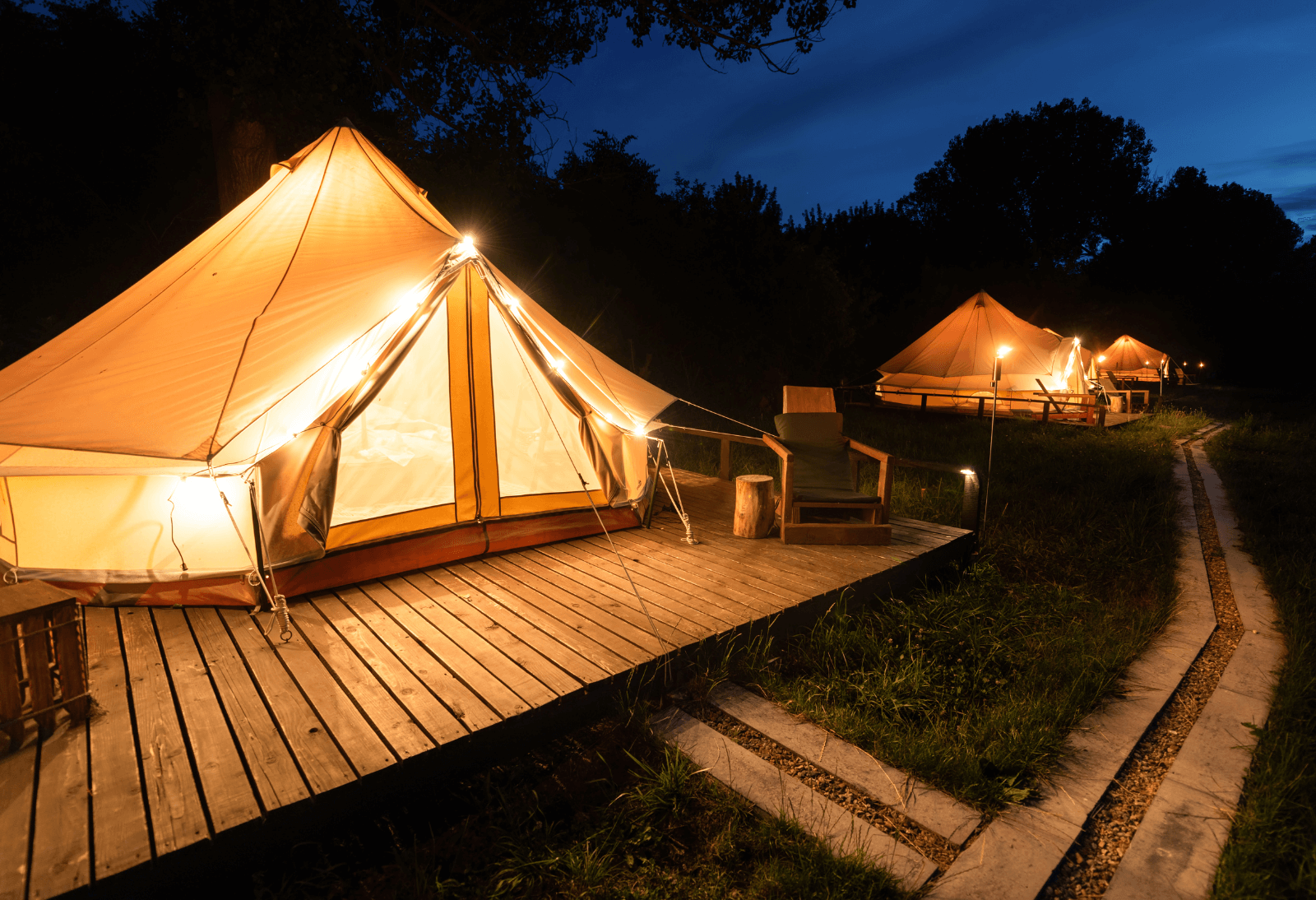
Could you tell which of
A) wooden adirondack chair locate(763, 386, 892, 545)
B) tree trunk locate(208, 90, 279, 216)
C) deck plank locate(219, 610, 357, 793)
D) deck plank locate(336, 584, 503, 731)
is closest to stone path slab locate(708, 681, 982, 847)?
deck plank locate(336, 584, 503, 731)

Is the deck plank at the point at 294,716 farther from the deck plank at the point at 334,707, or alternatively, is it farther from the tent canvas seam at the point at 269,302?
the tent canvas seam at the point at 269,302

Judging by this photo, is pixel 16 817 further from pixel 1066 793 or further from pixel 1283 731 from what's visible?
pixel 1283 731

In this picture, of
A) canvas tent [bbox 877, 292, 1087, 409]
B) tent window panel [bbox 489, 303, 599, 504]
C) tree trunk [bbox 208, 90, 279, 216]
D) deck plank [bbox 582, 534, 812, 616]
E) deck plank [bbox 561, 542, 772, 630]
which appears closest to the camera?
deck plank [bbox 561, 542, 772, 630]

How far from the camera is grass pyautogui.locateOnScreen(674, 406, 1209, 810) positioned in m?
2.57

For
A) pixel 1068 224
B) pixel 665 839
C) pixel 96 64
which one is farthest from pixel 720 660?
pixel 1068 224

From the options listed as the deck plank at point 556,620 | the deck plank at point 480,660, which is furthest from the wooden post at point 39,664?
the deck plank at point 556,620

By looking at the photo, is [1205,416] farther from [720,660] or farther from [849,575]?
[720,660]

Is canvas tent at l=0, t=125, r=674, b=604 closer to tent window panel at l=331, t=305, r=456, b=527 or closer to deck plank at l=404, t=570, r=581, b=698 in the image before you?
tent window panel at l=331, t=305, r=456, b=527

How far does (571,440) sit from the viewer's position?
439 centimetres

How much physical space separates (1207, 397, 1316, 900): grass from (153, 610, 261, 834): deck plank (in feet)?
9.34

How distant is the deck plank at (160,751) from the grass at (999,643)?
6.91 ft

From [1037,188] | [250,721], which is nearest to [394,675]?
[250,721]

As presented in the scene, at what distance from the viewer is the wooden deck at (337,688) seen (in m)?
1.83

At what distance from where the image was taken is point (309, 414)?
312cm
